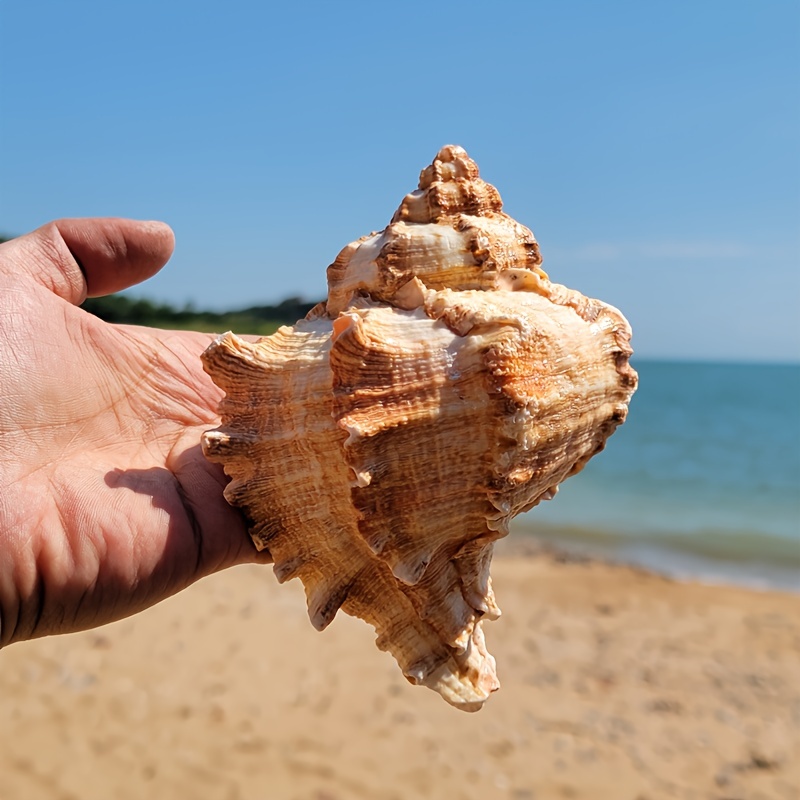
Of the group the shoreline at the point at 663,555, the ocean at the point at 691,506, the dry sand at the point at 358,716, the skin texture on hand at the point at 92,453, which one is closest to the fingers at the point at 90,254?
the skin texture on hand at the point at 92,453

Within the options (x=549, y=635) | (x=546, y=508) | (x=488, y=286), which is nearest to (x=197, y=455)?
(x=488, y=286)

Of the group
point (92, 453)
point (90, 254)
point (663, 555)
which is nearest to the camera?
point (92, 453)

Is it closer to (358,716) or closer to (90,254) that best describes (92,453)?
(90,254)

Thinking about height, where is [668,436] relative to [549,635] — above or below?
below

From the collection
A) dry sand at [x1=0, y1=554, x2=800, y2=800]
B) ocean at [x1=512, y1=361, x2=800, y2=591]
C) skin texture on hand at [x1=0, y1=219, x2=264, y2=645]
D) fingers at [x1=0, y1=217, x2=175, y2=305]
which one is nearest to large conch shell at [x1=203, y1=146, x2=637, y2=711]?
skin texture on hand at [x1=0, y1=219, x2=264, y2=645]

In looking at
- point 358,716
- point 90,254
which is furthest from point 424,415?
point 358,716

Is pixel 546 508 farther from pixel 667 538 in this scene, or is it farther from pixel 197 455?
pixel 197 455
